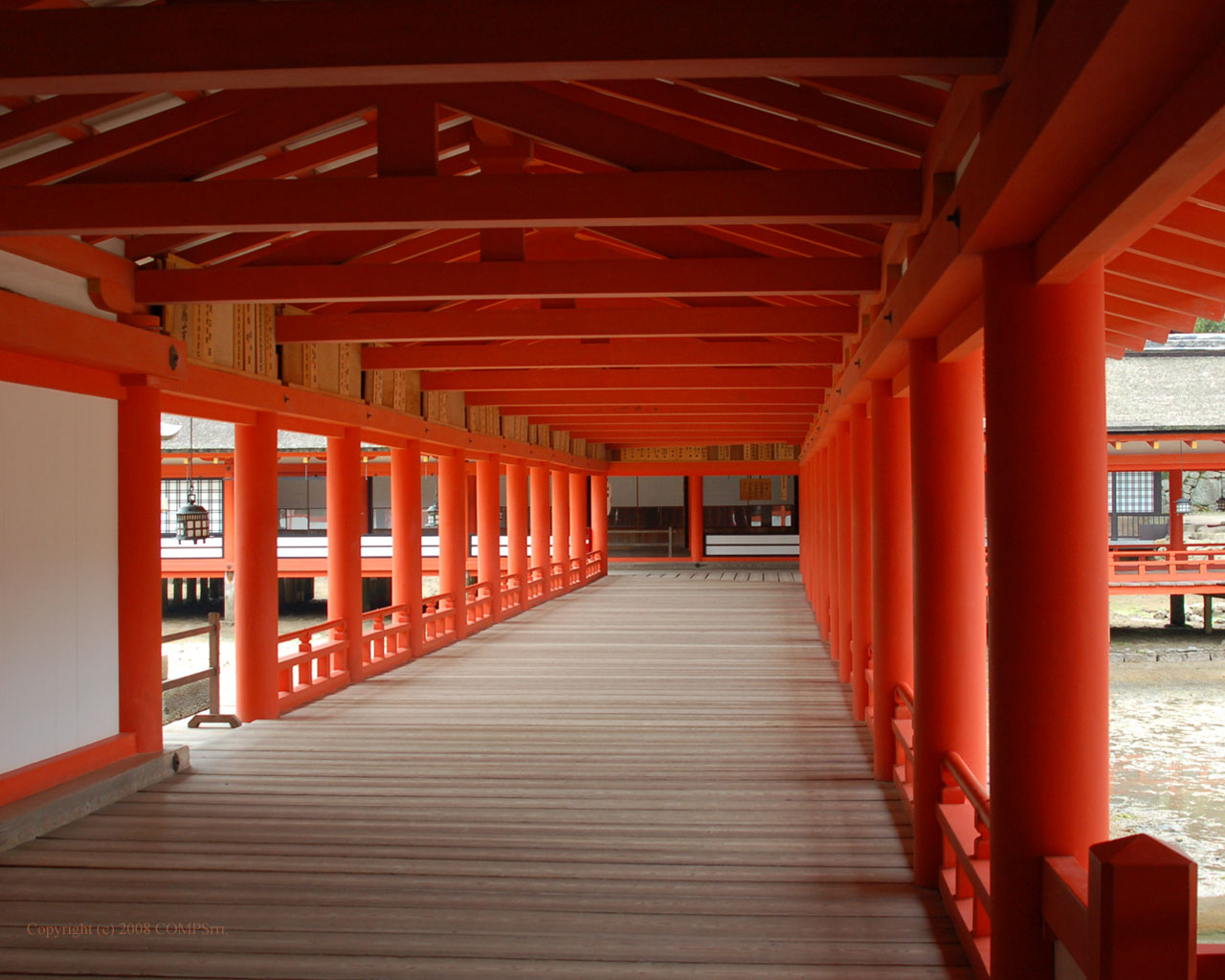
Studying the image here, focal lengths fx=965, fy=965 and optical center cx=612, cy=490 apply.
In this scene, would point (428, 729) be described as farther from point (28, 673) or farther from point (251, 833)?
point (28, 673)

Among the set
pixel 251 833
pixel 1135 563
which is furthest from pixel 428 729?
pixel 1135 563

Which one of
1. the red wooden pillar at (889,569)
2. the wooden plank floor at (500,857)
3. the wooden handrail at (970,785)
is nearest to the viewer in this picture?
the wooden handrail at (970,785)

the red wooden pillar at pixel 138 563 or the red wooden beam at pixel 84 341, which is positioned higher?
the red wooden beam at pixel 84 341

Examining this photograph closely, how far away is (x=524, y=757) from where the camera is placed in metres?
5.68

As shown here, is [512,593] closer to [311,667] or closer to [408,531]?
[408,531]

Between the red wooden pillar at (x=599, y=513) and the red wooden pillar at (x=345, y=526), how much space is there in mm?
12005

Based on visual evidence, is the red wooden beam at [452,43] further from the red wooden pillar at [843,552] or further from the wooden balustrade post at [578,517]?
the wooden balustrade post at [578,517]

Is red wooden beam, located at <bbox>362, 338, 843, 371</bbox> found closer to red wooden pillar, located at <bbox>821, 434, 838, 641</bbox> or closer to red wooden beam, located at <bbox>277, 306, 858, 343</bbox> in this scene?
red wooden beam, located at <bbox>277, 306, 858, 343</bbox>

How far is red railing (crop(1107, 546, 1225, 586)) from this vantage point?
15102 millimetres

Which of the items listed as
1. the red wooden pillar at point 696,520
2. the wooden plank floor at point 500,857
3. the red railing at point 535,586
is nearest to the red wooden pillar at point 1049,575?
the wooden plank floor at point 500,857

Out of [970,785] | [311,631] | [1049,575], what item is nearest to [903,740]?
[970,785]

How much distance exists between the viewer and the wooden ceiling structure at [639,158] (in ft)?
6.35

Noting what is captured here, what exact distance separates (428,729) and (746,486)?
16.5m

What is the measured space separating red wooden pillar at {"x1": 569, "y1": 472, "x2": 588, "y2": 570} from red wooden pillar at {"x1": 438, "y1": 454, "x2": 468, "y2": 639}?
7153 millimetres
